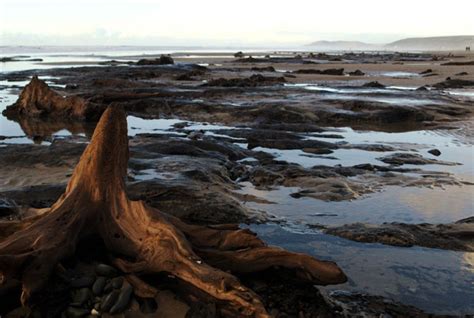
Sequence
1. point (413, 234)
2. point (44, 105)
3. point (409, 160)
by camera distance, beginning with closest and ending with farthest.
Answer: point (413, 234), point (409, 160), point (44, 105)

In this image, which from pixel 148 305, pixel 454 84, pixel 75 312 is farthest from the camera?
pixel 454 84

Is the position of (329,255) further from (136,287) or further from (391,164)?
(391,164)

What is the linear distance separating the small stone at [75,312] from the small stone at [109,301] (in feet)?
0.39

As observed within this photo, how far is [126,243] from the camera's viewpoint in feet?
13.1

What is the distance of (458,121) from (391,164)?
696 cm

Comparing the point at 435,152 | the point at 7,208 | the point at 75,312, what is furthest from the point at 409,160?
the point at 75,312

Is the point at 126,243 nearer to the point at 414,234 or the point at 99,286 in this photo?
the point at 99,286

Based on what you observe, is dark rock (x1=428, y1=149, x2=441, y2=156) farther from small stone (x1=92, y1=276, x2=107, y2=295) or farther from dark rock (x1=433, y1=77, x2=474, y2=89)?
dark rock (x1=433, y1=77, x2=474, y2=89)

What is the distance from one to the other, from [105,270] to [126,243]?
0.92 feet

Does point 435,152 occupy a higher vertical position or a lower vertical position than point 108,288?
lower

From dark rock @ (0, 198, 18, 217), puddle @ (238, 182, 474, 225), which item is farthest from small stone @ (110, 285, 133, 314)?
dark rock @ (0, 198, 18, 217)

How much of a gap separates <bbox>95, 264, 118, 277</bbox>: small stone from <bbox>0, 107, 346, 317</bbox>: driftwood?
7cm

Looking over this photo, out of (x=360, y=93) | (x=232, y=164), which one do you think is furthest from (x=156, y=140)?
(x=360, y=93)

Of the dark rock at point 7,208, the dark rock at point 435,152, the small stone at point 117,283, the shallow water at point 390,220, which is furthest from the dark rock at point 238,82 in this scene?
the small stone at point 117,283
